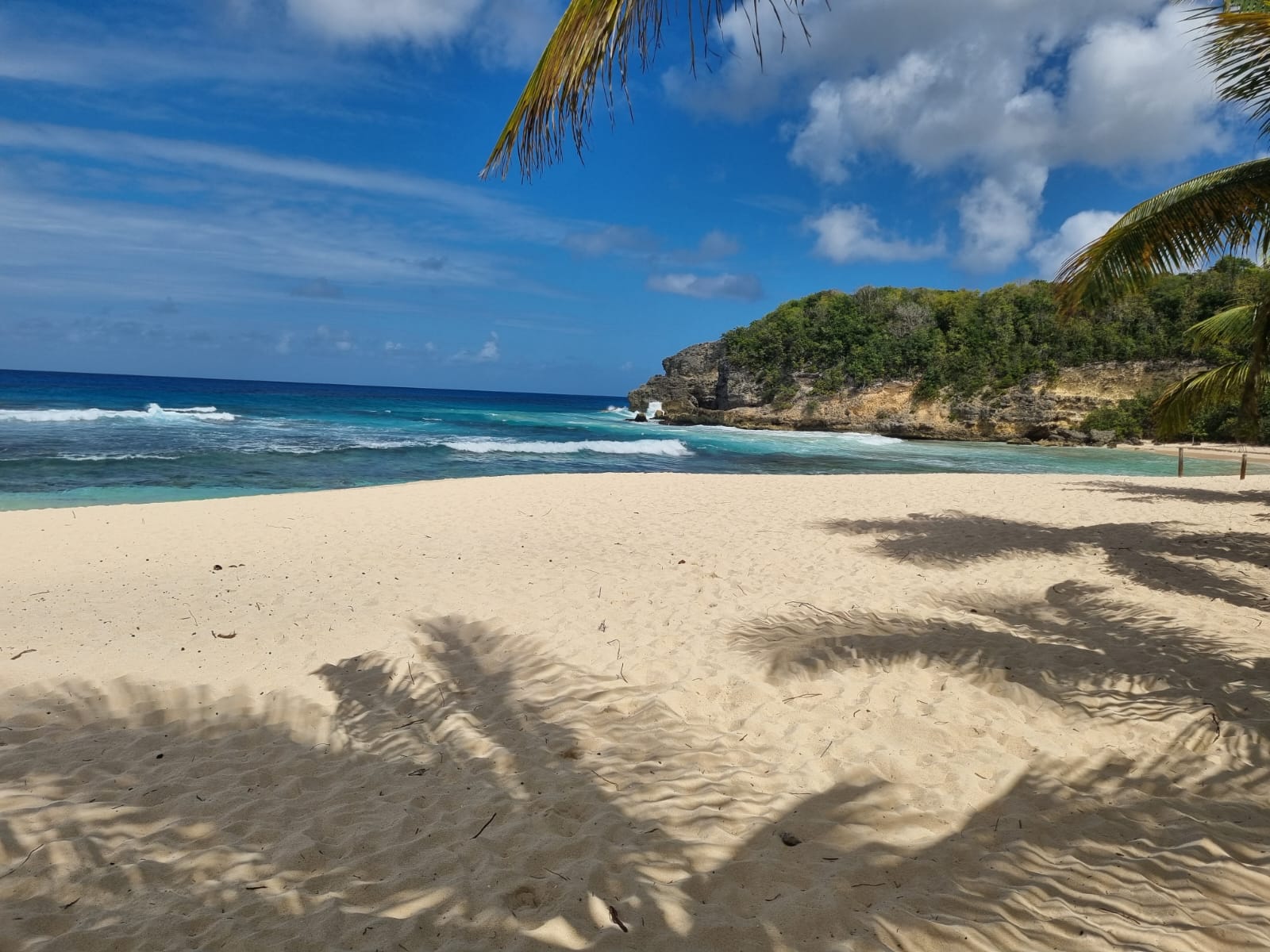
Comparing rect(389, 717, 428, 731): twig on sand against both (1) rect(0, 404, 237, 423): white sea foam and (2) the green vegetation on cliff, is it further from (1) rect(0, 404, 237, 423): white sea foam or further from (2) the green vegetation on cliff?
(2) the green vegetation on cliff

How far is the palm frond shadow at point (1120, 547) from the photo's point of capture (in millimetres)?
6754

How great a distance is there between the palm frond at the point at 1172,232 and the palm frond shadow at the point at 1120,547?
299 cm

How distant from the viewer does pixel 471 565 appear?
25.5 ft

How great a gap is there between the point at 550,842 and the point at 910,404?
44.4 meters

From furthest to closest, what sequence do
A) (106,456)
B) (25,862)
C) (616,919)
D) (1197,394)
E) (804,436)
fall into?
(804,436), (106,456), (1197,394), (25,862), (616,919)

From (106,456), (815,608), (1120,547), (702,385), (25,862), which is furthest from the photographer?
(702,385)

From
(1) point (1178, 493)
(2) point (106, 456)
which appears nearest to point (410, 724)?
(1) point (1178, 493)

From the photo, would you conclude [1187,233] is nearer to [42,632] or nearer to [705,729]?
[705,729]

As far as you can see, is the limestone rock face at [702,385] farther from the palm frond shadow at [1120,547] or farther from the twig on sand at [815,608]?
the twig on sand at [815,608]

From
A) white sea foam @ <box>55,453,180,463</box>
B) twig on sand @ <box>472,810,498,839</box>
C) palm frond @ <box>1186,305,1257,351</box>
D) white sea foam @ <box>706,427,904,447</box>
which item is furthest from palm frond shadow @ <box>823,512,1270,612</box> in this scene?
white sea foam @ <box>706,427,904,447</box>

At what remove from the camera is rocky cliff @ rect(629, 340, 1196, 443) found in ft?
124

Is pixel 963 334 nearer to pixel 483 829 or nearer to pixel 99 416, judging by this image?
pixel 483 829

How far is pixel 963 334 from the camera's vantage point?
43250mm

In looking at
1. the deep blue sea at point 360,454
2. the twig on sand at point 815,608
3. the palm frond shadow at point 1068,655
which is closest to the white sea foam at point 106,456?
the deep blue sea at point 360,454
